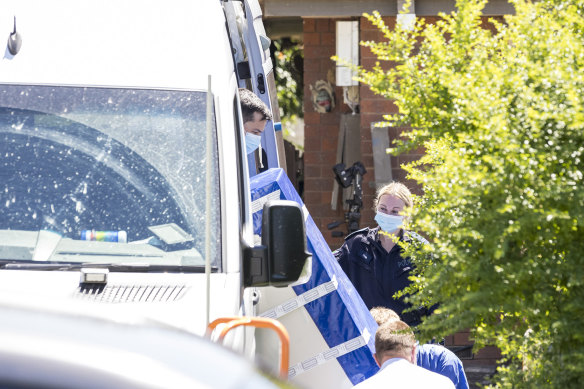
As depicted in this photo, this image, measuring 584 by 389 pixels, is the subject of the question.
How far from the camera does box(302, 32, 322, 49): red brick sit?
1094cm

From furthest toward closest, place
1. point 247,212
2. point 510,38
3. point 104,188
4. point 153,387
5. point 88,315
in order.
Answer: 1. point 247,212
2. point 104,188
3. point 510,38
4. point 88,315
5. point 153,387

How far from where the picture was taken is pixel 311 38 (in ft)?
36.0

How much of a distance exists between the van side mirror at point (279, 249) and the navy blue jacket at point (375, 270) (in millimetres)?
2398

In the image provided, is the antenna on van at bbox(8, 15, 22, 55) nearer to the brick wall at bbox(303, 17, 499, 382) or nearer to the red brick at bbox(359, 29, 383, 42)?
the red brick at bbox(359, 29, 383, 42)

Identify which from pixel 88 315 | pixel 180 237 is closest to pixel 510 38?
pixel 180 237

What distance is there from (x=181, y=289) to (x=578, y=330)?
1353 mm

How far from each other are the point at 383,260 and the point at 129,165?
2.86 metres

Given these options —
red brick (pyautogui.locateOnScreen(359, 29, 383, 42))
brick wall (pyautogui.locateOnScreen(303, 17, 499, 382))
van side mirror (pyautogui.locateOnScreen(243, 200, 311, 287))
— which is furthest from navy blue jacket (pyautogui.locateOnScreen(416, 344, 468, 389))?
brick wall (pyautogui.locateOnScreen(303, 17, 499, 382))

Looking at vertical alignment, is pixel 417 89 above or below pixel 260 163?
above

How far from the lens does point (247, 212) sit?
466 cm

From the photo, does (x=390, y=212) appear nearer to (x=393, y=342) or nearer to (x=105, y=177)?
(x=393, y=342)

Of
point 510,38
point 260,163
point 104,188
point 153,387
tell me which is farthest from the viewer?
point 260,163

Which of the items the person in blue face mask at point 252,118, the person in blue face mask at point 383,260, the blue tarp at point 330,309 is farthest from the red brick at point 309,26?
the blue tarp at point 330,309

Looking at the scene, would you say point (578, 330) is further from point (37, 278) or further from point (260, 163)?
point (260, 163)
